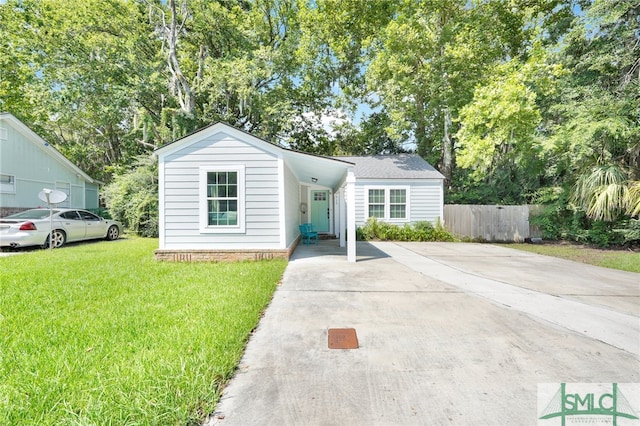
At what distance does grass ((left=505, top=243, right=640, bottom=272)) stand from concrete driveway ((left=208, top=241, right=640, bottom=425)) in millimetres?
2432

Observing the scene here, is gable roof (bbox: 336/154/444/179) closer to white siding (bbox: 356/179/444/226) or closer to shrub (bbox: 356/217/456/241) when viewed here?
white siding (bbox: 356/179/444/226)

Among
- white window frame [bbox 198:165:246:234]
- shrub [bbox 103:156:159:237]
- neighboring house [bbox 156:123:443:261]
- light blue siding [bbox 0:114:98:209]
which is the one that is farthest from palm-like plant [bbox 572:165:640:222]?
light blue siding [bbox 0:114:98:209]

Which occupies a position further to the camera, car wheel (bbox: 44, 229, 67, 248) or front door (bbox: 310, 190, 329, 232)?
front door (bbox: 310, 190, 329, 232)

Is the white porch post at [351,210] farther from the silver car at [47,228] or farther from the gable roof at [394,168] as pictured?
the silver car at [47,228]

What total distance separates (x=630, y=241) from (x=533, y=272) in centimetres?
696

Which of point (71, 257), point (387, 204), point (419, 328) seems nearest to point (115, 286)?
point (71, 257)

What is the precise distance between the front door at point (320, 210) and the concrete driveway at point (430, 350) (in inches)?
318

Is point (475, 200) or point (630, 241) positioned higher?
point (475, 200)

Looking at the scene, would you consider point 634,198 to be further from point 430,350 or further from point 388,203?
point 430,350

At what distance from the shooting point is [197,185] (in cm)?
704

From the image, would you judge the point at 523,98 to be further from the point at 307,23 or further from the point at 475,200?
the point at 307,23

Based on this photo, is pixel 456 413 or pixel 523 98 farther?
pixel 523 98

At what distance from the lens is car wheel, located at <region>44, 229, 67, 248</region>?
890 cm

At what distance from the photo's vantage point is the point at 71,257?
7.21 meters
